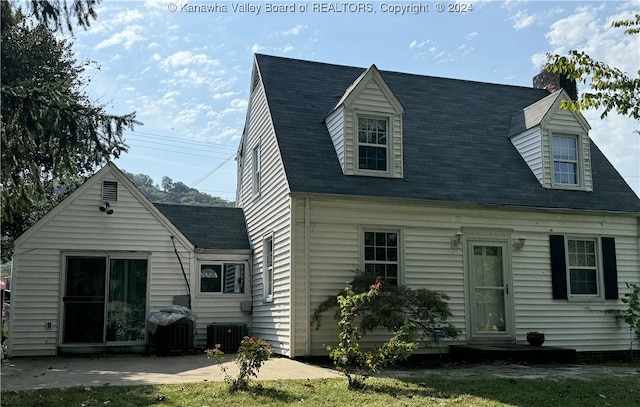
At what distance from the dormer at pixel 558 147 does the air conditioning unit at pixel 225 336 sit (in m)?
8.80

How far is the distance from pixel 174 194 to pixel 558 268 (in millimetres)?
67163

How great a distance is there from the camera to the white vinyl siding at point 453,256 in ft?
44.4

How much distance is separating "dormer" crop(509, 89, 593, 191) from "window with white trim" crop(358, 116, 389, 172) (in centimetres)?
430

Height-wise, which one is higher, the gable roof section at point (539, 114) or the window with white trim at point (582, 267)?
the gable roof section at point (539, 114)

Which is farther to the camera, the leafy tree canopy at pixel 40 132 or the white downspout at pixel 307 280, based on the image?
the white downspout at pixel 307 280

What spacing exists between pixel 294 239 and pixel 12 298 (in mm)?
6789

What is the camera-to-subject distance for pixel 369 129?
15.2 meters

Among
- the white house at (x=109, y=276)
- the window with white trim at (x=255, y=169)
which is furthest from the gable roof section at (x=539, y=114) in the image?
the white house at (x=109, y=276)

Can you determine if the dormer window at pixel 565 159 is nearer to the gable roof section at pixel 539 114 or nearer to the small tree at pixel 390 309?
the gable roof section at pixel 539 114

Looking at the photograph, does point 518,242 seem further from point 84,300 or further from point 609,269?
point 84,300

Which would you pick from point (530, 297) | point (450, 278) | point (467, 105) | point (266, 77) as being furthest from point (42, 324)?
point (467, 105)

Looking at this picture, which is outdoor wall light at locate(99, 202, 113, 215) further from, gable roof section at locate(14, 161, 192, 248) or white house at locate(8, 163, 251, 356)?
gable roof section at locate(14, 161, 192, 248)

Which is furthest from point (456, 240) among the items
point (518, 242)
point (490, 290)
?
point (518, 242)

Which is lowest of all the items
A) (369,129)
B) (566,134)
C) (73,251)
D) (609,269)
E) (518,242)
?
(609,269)
